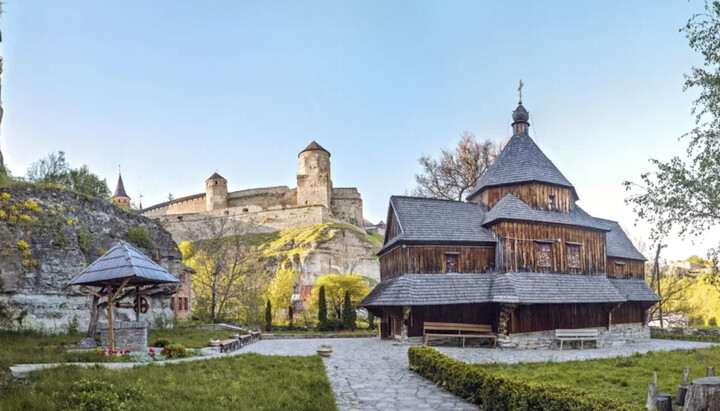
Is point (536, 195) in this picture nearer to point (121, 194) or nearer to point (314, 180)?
point (314, 180)

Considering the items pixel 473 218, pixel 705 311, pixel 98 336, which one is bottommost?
pixel 705 311

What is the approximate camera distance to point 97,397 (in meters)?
7.55

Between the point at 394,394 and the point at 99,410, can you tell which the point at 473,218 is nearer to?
the point at 394,394

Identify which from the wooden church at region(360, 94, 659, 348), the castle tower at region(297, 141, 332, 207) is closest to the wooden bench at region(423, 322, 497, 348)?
the wooden church at region(360, 94, 659, 348)

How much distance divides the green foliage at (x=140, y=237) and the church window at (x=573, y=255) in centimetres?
2068

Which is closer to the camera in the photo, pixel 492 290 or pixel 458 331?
pixel 492 290

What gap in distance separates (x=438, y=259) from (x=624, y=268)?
13536 millimetres

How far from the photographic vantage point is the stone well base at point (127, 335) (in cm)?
1485

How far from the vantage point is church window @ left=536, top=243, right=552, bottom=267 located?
23.9 m

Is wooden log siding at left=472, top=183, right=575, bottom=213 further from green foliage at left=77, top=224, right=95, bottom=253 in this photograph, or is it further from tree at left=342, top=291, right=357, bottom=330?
green foliage at left=77, top=224, right=95, bottom=253

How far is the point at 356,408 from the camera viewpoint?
9.48m

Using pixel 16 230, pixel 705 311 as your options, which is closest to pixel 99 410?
pixel 16 230

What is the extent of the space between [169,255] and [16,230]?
325 inches

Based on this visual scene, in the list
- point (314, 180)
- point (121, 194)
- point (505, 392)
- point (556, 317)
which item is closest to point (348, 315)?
point (556, 317)
